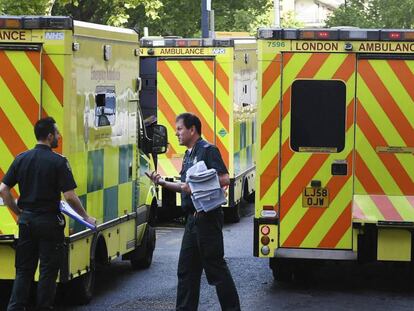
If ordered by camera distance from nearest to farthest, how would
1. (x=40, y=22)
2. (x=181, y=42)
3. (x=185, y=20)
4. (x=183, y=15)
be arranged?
(x=40, y=22)
(x=181, y=42)
(x=185, y=20)
(x=183, y=15)

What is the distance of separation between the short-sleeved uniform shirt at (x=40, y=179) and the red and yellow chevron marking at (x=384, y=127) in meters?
3.41

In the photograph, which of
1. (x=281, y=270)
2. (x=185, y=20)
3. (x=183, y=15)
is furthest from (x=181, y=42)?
(x=183, y=15)

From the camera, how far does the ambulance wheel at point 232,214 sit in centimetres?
1762

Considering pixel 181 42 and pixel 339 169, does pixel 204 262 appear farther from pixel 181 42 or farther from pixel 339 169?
pixel 181 42

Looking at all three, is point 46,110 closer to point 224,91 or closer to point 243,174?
point 224,91

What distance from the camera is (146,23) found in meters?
39.8

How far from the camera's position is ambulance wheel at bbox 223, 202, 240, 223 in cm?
1762

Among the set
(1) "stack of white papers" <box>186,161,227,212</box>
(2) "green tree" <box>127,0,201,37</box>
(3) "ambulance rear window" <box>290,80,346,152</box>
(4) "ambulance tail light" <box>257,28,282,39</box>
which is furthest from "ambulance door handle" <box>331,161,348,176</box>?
(2) "green tree" <box>127,0,201,37</box>

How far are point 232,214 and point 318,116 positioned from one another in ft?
23.7

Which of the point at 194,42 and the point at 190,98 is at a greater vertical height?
the point at 194,42

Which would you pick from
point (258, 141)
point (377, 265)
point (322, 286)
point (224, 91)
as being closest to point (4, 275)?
point (258, 141)

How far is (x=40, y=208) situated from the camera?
843 cm

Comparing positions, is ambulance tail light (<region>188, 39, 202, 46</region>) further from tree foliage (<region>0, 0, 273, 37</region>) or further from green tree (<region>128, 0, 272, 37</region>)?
green tree (<region>128, 0, 272, 37</region>)

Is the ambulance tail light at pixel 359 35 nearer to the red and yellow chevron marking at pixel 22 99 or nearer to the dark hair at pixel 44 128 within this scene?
the red and yellow chevron marking at pixel 22 99
